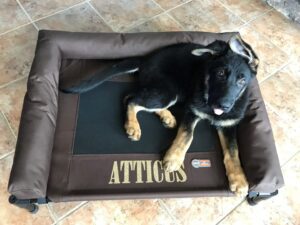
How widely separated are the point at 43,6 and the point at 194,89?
5.50 ft

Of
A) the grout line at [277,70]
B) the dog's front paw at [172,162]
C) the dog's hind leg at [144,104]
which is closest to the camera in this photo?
the dog's front paw at [172,162]

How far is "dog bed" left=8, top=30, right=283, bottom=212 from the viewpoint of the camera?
69.6 inches

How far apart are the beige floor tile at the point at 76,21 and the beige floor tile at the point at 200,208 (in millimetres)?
1573

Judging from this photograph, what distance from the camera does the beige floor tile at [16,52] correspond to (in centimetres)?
242

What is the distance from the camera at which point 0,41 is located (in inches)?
103

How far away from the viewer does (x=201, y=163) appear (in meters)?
1.96

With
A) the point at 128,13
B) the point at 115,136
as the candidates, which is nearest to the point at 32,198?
the point at 115,136

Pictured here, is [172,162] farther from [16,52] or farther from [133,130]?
[16,52]

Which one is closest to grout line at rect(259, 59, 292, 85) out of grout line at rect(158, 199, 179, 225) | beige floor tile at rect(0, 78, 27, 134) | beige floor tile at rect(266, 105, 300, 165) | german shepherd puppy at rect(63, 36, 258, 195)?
beige floor tile at rect(266, 105, 300, 165)

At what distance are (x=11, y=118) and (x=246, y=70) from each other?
1516 mm

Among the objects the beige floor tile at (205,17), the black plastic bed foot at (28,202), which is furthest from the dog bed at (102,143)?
the beige floor tile at (205,17)

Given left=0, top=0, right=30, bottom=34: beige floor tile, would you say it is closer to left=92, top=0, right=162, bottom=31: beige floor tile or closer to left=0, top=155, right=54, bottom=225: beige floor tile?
left=92, top=0, right=162, bottom=31: beige floor tile

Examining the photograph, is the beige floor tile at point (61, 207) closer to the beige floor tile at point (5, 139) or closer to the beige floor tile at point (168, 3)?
the beige floor tile at point (5, 139)

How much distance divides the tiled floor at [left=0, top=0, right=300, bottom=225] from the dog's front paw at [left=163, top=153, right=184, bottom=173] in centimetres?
21
